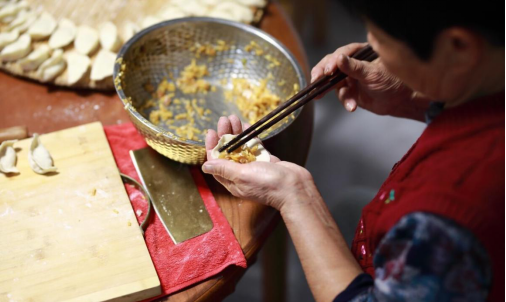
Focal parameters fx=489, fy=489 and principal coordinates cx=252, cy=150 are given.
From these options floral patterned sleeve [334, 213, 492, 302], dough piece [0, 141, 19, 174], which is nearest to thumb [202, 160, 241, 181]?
floral patterned sleeve [334, 213, 492, 302]

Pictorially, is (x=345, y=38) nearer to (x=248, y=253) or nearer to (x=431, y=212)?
(x=248, y=253)

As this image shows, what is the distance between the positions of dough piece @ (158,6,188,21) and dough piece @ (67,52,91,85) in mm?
463

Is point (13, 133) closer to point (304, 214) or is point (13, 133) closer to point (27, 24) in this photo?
point (27, 24)

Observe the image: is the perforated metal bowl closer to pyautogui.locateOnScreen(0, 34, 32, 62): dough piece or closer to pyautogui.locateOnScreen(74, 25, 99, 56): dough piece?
pyautogui.locateOnScreen(74, 25, 99, 56): dough piece

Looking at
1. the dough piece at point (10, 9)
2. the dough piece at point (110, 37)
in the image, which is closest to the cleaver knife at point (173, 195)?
the dough piece at point (110, 37)

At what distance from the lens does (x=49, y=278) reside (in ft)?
4.49

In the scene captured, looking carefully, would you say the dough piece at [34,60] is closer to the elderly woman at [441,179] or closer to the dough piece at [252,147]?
the dough piece at [252,147]

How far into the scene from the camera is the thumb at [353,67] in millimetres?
1603

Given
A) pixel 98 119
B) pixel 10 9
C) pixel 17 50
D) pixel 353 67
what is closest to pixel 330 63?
pixel 353 67

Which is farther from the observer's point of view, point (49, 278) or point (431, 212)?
point (49, 278)

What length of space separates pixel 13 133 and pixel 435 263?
1474 mm

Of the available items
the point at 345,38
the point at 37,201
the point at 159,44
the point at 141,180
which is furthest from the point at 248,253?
the point at 345,38

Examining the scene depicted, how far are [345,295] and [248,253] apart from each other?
0.46 metres

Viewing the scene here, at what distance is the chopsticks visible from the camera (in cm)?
147
